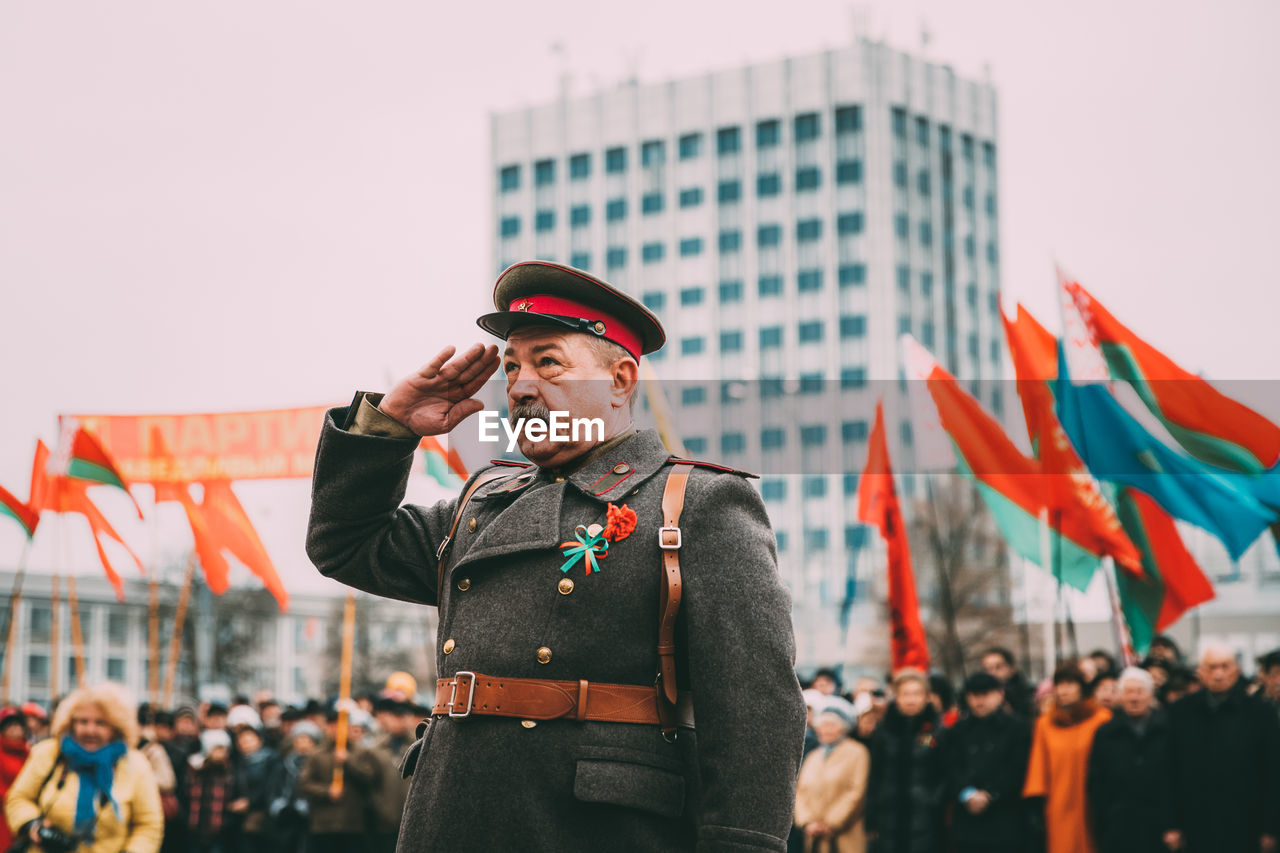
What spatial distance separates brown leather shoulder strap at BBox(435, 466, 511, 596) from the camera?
135 inches

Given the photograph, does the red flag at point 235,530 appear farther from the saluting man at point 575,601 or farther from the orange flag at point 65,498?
the saluting man at point 575,601

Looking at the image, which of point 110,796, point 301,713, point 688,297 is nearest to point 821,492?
point 688,297

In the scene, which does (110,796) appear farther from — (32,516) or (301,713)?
(32,516)

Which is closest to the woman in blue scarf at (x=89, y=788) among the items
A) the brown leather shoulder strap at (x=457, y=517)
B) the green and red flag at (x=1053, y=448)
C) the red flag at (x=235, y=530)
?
the brown leather shoulder strap at (x=457, y=517)

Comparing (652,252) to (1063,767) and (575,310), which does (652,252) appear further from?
(575,310)

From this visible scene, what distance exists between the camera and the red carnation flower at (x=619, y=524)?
3187 mm

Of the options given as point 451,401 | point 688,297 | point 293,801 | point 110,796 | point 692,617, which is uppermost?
point 688,297

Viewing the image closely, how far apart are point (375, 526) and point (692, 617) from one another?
87 cm

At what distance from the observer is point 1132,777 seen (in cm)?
Answer: 984

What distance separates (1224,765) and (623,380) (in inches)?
303

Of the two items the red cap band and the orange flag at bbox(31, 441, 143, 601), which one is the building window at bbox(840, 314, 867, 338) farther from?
the red cap band

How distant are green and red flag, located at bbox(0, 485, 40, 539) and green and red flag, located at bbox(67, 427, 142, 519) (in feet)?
2.49

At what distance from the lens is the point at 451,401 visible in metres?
3.44

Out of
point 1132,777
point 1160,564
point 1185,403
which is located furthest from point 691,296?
point 1132,777
